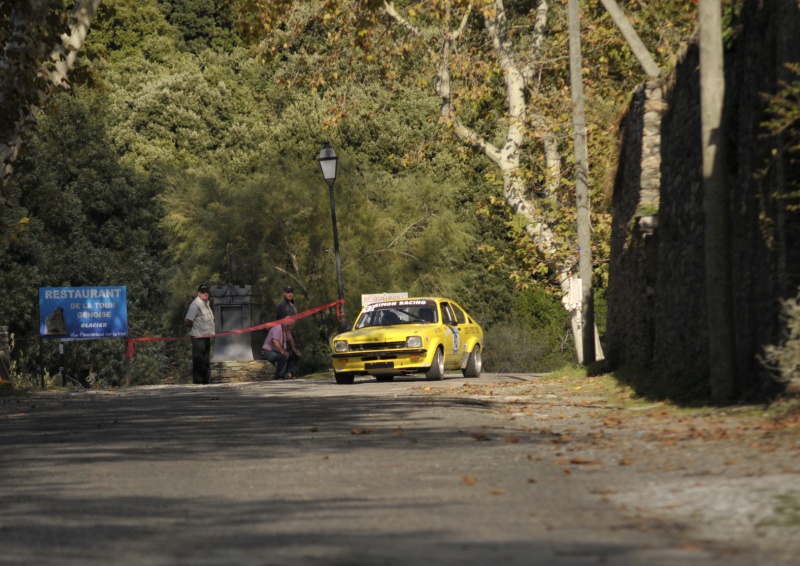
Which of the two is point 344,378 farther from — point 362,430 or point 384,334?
point 362,430

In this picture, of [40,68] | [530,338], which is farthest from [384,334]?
[530,338]

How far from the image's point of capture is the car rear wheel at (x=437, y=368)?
24.6 metres

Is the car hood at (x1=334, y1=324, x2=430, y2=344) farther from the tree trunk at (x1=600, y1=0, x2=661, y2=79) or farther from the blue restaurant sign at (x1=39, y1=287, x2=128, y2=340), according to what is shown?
the tree trunk at (x1=600, y1=0, x2=661, y2=79)

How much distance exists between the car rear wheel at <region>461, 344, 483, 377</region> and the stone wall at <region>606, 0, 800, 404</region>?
4.82 m

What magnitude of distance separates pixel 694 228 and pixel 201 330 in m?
12.7

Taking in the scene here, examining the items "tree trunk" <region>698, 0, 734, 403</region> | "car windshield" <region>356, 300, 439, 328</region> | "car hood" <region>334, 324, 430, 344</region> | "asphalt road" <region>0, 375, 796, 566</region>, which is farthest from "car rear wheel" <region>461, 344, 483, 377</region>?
"tree trunk" <region>698, 0, 734, 403</region>

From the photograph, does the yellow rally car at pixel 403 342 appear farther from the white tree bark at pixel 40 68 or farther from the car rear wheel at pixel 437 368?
the white tree bark at pixel 40 68

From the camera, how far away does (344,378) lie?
2505 centimetres

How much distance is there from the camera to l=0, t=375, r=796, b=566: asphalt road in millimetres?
6434

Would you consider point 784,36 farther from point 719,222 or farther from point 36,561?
point 36,561

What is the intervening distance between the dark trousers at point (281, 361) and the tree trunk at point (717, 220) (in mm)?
16600

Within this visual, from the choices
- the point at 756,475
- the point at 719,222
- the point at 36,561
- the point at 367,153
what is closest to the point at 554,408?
the point at 719,222

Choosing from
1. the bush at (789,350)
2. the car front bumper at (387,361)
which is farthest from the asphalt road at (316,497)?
the car front bumper at (387,361)

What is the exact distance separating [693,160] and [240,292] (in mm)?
18737
